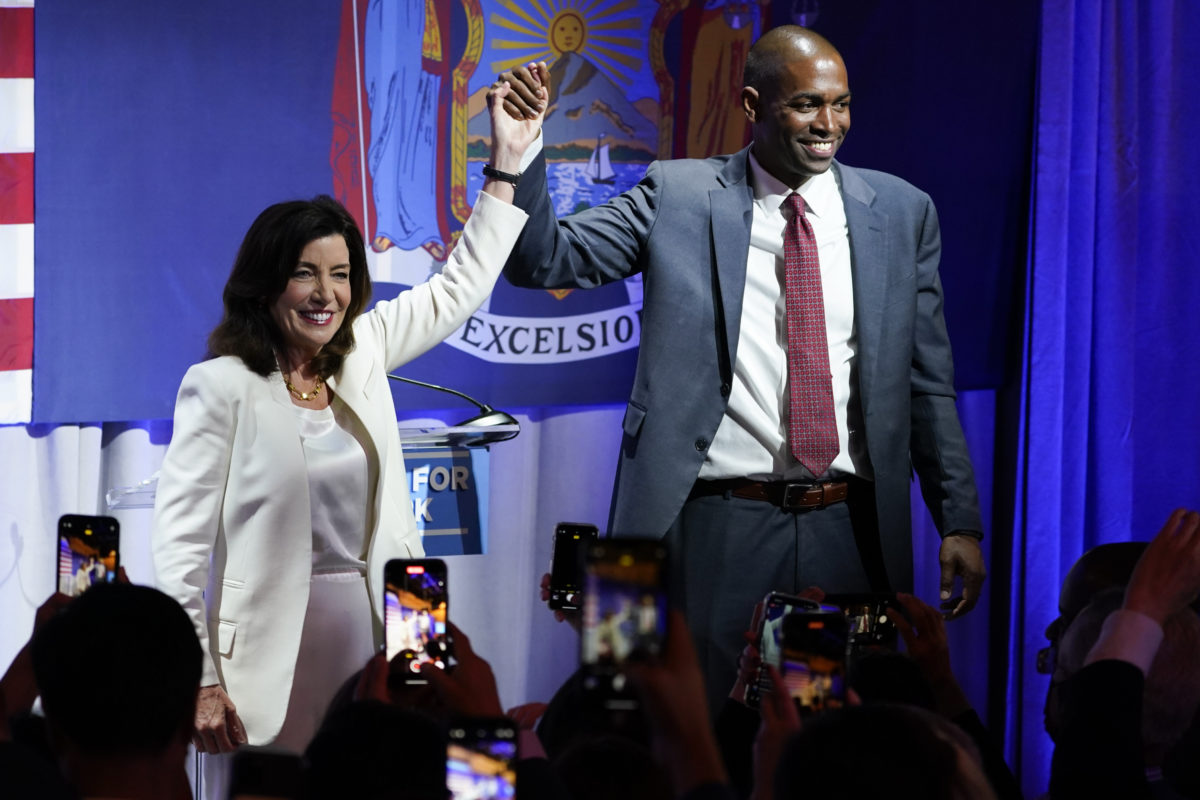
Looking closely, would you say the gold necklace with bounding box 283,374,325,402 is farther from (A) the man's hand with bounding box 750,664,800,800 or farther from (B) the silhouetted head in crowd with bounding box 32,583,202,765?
(A) the man's hand with bounding box 750,664,800,800

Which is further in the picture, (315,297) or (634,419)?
(634,419)

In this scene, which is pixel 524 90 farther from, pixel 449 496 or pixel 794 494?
pixel 449 496

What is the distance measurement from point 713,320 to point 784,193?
1.05 feet

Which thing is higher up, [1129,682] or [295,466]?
[295,466]

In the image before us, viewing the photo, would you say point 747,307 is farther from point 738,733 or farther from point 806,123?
point 738,733

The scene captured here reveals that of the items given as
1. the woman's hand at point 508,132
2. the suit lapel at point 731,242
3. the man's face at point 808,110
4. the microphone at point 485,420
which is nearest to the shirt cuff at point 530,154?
the woman's hand at point 508,132

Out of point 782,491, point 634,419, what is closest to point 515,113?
point 634,419

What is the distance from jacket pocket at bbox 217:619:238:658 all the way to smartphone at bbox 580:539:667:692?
3.58ft

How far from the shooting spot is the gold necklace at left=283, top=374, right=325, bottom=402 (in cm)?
267

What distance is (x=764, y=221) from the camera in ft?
9.37

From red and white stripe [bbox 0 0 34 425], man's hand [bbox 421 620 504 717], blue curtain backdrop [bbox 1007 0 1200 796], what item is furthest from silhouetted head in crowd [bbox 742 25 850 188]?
red and white stripe [bbox 0 0 34 425]

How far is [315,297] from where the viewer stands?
2641mm

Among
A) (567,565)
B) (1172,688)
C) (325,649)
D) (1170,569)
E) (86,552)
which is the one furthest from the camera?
(325,649)

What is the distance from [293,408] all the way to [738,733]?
3.51 ft
